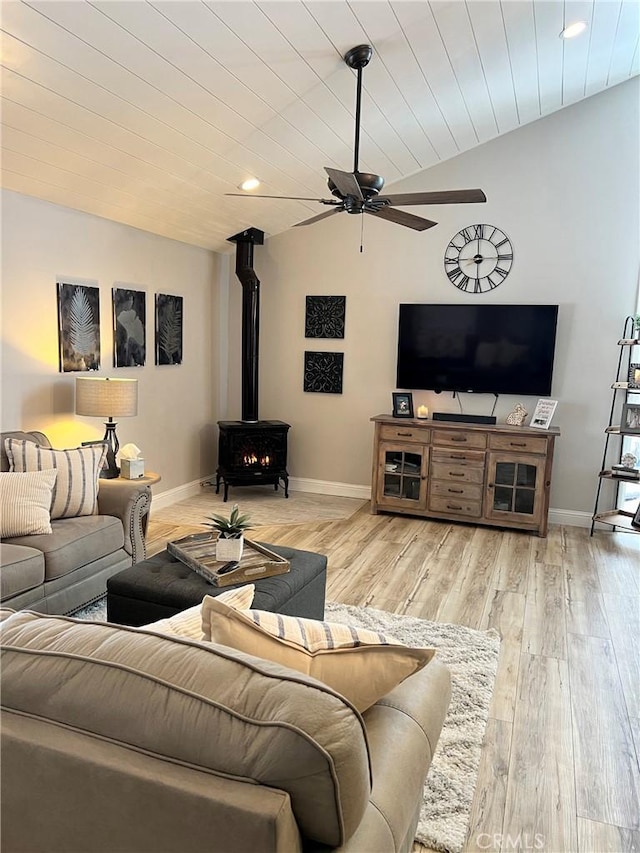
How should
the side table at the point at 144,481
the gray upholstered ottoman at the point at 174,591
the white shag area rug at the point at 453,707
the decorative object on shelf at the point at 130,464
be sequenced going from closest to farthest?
the white shag area rug at the point at 453,707 → the gray upholstered ottoman at the point at 174,591 → the side table at the point at 144,481 → the decorative object on shelf at the point at 130,464

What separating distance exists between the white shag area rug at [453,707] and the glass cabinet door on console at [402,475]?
200 cm

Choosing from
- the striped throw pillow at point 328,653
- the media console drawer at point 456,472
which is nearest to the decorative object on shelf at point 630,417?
the media console drawer at point 456,472

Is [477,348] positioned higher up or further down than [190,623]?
higher up

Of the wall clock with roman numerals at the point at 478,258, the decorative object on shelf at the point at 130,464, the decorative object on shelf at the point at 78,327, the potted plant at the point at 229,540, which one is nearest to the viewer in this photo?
the potted plant at the point at 229,540

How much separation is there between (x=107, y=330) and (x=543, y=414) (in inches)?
137

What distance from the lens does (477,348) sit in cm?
532

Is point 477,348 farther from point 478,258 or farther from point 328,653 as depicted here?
point 328,653

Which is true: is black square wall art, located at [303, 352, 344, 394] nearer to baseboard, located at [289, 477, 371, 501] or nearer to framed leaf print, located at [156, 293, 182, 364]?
baseboard, located at [289, 477, 371, 501]

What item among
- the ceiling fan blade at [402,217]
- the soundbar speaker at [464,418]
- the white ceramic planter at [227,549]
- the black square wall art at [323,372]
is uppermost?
the ceiling fan blade at [402,217]

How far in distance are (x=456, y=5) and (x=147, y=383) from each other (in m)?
3.43

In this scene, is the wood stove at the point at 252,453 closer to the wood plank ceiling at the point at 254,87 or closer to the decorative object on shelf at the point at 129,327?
the decorative object on shelf at the point at 129,327

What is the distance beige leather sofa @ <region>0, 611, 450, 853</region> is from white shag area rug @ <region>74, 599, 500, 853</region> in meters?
1.01

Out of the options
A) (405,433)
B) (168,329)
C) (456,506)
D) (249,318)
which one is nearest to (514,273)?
(405,433)

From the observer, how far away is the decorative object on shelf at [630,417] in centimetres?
479
